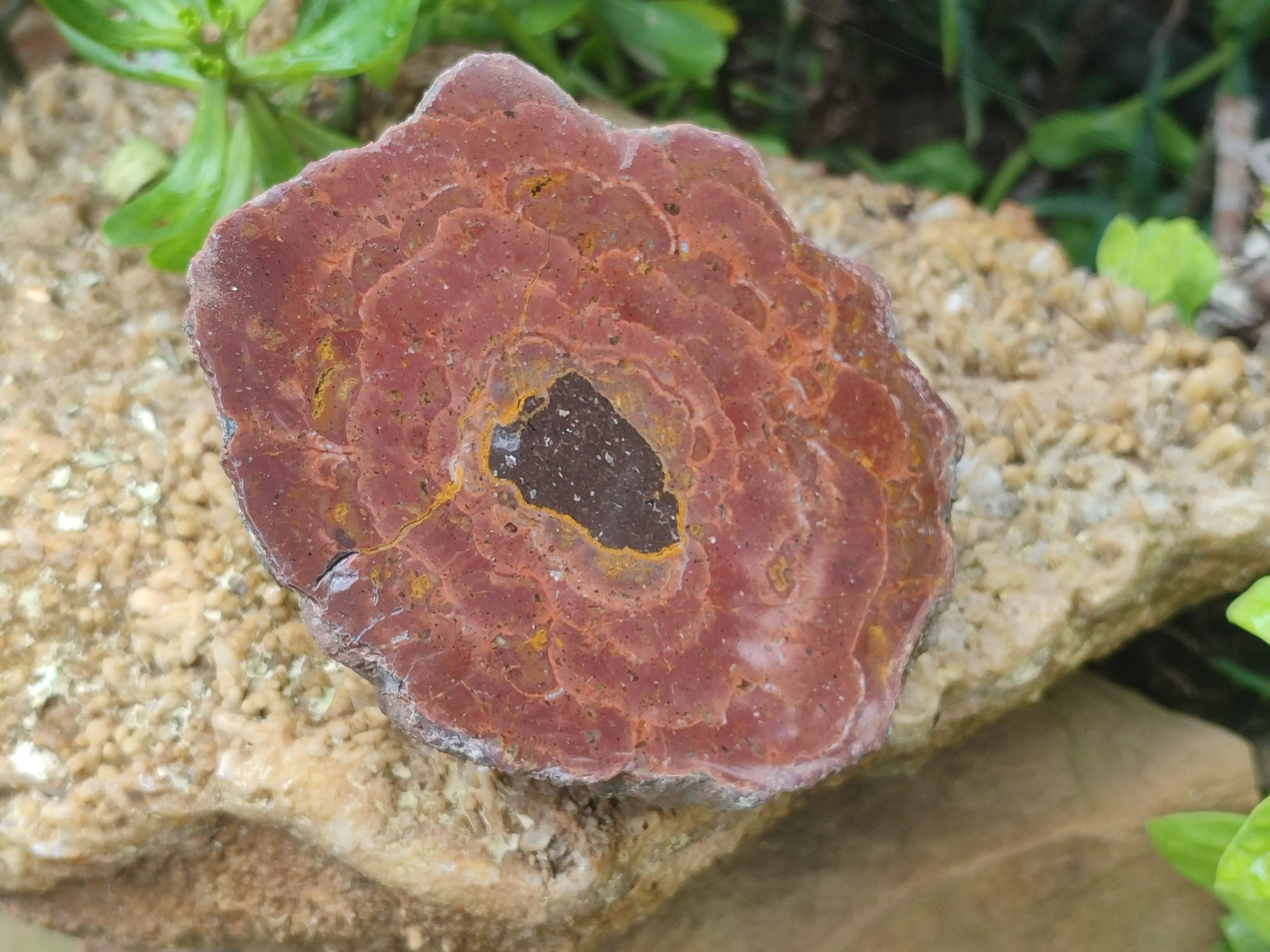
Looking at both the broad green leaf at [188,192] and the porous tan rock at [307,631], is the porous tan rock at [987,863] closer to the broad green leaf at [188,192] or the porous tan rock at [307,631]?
the porous tan rock at [307,631]

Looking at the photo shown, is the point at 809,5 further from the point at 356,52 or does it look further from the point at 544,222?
the point at 544,222

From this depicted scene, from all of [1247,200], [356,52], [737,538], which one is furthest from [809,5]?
[737,538]

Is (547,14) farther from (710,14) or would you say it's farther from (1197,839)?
(1197,839)

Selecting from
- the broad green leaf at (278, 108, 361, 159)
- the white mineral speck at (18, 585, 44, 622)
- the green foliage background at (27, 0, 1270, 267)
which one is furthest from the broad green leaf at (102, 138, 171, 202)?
the white mineral speck at (18, 585, 44, 622)

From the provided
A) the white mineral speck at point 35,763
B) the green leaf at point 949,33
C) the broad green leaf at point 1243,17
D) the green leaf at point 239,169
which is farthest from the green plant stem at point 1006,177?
the white mineral speck at point 35,763

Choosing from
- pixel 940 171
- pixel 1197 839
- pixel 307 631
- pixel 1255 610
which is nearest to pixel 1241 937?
pixel 1197 839

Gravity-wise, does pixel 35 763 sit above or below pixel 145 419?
below

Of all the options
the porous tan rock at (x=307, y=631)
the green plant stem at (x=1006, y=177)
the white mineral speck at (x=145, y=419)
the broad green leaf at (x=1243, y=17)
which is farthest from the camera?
the green plant stem at (x=1006, y=177)

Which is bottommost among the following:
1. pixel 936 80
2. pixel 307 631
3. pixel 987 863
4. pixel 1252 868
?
pixel 987 863
